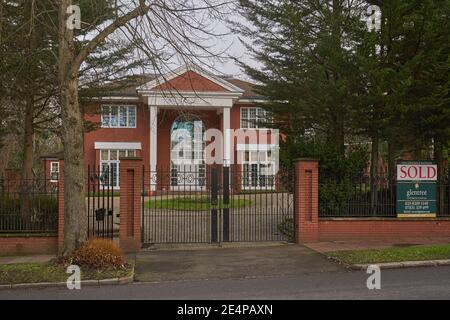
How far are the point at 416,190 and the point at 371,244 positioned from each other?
2578mm

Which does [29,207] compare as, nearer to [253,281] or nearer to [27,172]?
[27,172]

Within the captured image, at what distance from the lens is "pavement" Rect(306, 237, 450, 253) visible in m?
14.5

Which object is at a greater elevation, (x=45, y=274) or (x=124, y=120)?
(x=124, y=120)

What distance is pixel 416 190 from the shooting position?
16.4 meters

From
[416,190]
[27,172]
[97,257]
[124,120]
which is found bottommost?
[97,257]

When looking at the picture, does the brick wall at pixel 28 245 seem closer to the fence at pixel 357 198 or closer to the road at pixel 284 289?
the road at pixel 284 289

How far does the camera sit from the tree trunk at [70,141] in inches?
467

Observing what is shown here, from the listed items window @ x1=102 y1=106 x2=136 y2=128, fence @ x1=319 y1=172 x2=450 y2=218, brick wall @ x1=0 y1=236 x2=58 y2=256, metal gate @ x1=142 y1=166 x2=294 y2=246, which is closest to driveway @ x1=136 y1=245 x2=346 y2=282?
metal gate @ x1=142 y1=166 x2=294 y2=246

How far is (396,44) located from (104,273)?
10.5 m

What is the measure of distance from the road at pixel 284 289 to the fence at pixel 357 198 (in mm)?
5065

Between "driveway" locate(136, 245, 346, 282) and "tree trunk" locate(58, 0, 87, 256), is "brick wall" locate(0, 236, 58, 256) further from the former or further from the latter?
"tree trunk" locate(58, 0, 87, 256)

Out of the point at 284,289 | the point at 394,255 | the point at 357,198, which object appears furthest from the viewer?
Answer: the point at 357,198

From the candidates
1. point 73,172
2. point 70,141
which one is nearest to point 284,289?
point 73,172

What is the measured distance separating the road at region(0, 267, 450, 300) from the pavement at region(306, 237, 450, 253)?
3.18 m
